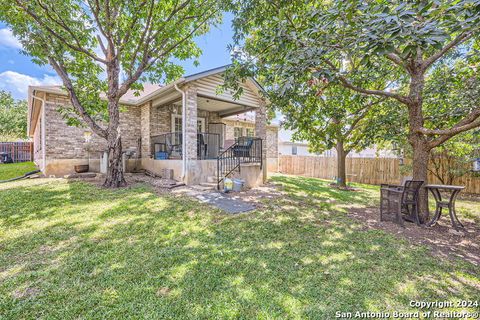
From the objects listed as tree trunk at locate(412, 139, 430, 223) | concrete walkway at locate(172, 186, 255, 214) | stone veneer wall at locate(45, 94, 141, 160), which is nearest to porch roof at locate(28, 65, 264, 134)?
stone veneer wall at locate(45, 94, 141, 160)

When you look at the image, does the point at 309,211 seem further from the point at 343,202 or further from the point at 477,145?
the point at 477,145

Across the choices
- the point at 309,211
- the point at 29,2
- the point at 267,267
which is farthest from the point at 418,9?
the point at 29,2

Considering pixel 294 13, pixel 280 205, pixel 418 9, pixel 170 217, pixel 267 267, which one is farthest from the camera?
pixel 280 205

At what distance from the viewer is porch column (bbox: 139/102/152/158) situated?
10648mm

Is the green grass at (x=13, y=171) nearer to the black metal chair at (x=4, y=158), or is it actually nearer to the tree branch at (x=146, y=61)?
the tree branch at (x=146, y=61)

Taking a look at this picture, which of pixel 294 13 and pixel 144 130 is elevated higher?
pixel 294 13

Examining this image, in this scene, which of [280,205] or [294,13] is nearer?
[294,13]

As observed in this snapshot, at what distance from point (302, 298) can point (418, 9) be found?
3.67 m

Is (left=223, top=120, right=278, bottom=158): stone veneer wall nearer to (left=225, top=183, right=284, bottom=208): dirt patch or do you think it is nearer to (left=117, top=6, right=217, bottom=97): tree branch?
(left=117, top=6, right=217, bottom=97): tree branch

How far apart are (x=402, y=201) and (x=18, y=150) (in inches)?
1142

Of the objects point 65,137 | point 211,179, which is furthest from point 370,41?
point 65,137

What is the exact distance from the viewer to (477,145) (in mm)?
8844

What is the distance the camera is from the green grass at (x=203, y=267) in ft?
7.43

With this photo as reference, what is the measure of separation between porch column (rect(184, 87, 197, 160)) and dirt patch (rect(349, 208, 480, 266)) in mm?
5652
